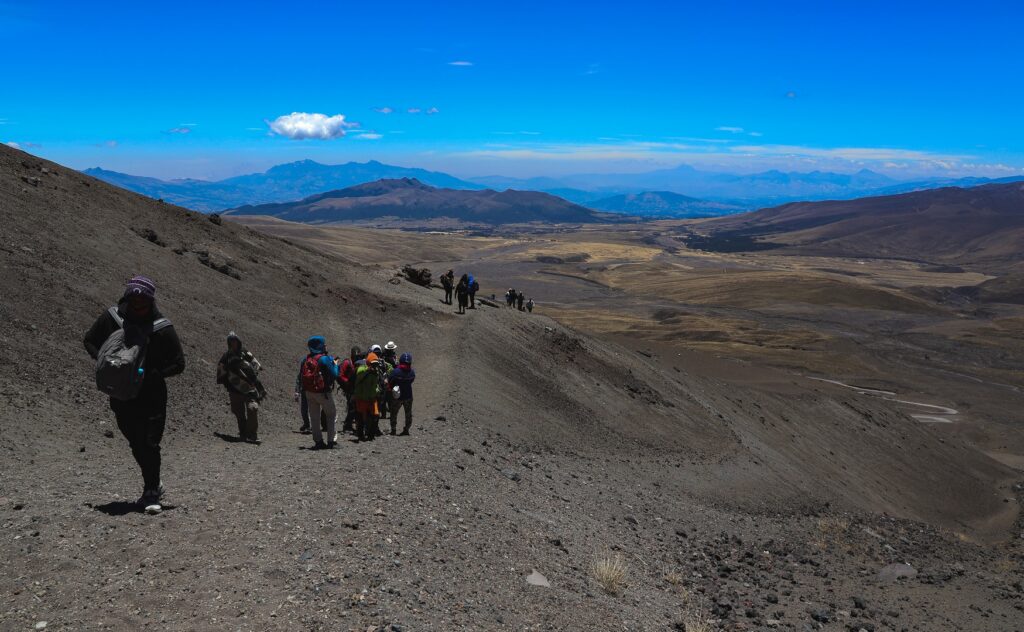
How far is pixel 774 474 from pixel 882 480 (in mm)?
9462

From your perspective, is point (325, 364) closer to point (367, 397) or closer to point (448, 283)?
point (367, 397)

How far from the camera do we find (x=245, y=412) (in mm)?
12867

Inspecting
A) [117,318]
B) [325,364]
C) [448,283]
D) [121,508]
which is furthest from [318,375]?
[448,283]

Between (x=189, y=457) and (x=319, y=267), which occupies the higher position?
(x=319, y=267)

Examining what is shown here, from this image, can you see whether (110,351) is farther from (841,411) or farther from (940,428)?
(940,428)


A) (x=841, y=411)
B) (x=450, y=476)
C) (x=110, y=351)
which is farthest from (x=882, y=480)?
(x=110, y=351)

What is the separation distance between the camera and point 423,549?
841 centimetres

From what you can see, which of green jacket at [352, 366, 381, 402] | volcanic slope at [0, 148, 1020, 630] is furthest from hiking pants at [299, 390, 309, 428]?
green jacket at [352, 366, 381, 402]

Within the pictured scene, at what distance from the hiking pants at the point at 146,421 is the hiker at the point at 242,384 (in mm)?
4948

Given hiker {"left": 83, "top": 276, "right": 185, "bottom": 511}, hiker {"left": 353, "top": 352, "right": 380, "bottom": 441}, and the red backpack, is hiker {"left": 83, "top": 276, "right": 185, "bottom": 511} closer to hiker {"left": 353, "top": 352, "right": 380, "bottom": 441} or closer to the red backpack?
the red backpack

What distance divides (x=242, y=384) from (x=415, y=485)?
4087mm

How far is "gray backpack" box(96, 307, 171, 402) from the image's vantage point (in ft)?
Result: 22.5

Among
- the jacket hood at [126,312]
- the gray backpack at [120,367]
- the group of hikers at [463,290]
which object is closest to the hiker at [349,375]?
the jacket hood at [126,312]

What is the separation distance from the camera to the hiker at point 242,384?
41.1 ft
